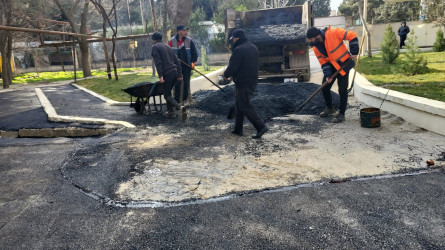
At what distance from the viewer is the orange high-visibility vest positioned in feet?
19.2

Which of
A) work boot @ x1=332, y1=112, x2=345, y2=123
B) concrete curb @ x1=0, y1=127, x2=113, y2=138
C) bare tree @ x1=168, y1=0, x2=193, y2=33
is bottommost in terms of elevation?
concrete curb @ x1=0, y1=127, x2=113, y2=138

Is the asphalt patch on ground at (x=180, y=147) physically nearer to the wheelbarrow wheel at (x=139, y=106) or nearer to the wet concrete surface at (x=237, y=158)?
the wet concrete surface at (x=237, y=158)

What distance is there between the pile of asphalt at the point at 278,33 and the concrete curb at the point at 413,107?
3.48 metres

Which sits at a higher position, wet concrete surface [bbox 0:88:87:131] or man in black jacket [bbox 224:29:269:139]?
man in black jacket [bbox 224:29:269:139]

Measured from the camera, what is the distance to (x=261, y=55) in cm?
1069

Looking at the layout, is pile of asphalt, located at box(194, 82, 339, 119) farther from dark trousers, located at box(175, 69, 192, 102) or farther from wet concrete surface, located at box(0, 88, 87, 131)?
wet concrete surface, located at box(0, 88, 87, 131)

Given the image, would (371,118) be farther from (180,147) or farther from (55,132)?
(55,132)

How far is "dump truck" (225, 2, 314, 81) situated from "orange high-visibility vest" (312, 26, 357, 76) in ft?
13.4

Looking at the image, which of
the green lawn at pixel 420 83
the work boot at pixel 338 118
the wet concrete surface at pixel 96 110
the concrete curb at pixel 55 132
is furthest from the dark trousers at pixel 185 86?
the green lawn at pixel 420 83

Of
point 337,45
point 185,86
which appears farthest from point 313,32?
point 185,86

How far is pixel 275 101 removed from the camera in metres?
7.55

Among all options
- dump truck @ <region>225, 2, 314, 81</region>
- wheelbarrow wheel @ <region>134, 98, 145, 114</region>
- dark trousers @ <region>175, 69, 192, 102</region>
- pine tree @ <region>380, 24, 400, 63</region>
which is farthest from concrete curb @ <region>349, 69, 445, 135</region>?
pine tree @ <region>380, 24, 400, 63</region>

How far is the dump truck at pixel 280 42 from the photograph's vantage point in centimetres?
1007

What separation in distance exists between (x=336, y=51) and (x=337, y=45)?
11cm
